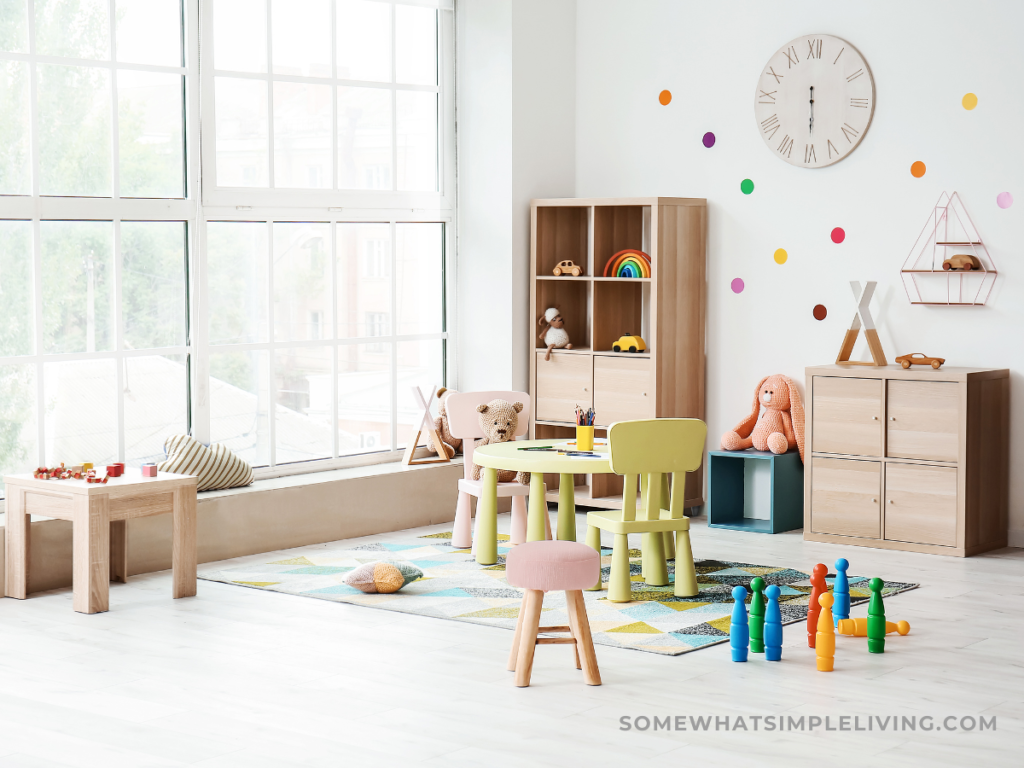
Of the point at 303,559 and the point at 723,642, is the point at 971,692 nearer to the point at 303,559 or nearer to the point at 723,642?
the point at 723,642

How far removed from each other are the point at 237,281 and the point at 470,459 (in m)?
1.39

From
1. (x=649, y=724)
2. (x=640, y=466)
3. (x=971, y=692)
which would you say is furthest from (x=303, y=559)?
(x=971, y=692)

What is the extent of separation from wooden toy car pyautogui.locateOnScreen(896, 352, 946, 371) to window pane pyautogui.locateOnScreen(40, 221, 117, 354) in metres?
3.49

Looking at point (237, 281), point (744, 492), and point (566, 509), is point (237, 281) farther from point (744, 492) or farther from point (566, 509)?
point (744, 492)

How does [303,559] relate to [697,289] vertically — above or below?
below

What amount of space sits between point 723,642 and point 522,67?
3716mm

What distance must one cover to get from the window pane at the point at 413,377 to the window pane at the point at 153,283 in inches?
54.1

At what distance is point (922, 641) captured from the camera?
14.2 feet

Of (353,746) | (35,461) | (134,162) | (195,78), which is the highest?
(195,78)

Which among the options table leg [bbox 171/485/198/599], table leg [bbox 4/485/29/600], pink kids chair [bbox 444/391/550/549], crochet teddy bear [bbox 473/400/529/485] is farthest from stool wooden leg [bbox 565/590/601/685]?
table leg [bbox 4/485/29/600]

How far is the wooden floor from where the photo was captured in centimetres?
329

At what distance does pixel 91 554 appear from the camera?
475 cm

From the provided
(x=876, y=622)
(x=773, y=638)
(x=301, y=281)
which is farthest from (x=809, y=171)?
(x=773, y=638)

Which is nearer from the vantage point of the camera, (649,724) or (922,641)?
(649,724)
